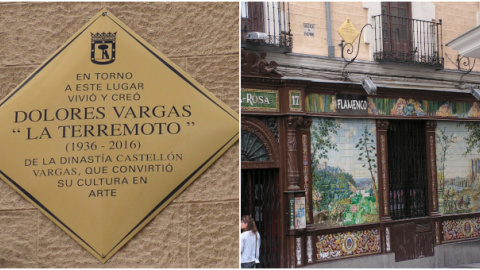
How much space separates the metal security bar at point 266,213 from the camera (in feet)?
29.5

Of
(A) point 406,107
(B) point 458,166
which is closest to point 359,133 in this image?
(A) point 406,107

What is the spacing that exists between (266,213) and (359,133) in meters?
2.28

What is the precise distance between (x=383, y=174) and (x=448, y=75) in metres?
2.60

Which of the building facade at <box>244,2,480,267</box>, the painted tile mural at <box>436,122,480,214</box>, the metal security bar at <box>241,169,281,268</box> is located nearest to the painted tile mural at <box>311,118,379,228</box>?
the building facade at <box>244,2,480,267</box>

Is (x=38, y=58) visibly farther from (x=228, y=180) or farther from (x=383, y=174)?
(x=383, y=174)

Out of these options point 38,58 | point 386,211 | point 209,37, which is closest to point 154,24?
point 209,37

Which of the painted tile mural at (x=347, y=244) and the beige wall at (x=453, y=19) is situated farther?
the beige wall at (x=453, y=19)

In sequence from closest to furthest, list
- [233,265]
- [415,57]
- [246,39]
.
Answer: [233,265] → [246,39] → [415,57]

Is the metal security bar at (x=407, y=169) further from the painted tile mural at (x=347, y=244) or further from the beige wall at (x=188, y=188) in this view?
the beige wall at (x=188, y=188)

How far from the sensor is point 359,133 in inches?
396

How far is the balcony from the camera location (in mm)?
8852

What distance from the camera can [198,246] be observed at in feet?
7.59

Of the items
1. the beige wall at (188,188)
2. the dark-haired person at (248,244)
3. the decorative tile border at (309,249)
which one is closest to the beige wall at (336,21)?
the decorative tile border at (309,249)

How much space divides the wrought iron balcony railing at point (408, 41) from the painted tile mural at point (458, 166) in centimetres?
140
